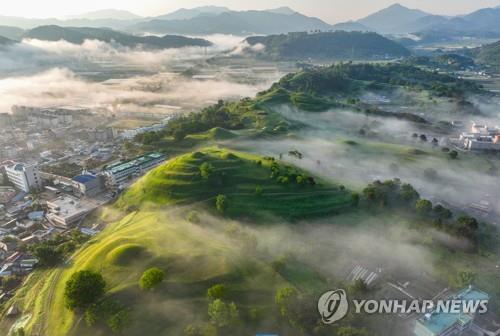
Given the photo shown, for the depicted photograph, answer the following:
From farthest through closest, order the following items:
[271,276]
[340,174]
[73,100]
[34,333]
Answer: [73,100] < [340,174] < [271,276] < [34,333]

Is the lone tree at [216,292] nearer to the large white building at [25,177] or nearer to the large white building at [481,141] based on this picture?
the large white building at [25,177]

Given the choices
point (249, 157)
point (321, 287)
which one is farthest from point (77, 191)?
point (321, 287)

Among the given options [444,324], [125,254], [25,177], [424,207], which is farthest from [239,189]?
[25,177]

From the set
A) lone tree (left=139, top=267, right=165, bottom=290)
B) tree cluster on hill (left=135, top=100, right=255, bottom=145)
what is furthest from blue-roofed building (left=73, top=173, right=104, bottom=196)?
lone tree (left=139, top=267, right=165, bottom=290)

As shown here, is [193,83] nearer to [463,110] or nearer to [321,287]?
[463,110]

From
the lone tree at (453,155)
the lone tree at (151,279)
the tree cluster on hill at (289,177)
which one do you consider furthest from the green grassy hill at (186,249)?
the lone tree at (453,155)

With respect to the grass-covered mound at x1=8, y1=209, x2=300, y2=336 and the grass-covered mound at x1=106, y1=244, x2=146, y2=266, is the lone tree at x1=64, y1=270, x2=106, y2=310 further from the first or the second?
the grass-covered mound at x1=106, y1=244, x2=146, y2=266
